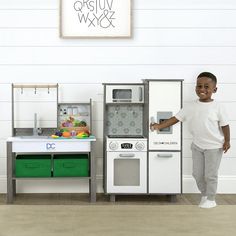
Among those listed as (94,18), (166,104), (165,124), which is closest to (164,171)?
(165,124)

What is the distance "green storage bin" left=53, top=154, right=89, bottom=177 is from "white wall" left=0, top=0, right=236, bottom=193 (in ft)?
1.42

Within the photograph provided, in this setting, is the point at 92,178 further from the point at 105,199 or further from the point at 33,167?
the point at 33,167

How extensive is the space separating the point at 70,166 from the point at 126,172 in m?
0.52

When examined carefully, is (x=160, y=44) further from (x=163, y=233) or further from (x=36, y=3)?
(x=163, y=233)

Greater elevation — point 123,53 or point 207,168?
point 123,53

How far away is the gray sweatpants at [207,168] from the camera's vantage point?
427cm

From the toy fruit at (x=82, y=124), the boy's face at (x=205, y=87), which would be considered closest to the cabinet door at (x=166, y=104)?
the boy's face at (x=205, y=87)

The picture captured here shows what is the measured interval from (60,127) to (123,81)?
77cm

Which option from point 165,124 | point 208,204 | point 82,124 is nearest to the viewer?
point 208,204

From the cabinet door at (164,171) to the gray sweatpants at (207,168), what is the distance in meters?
0.47

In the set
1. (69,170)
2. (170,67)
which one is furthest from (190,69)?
(69,170)

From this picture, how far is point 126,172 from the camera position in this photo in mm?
4863

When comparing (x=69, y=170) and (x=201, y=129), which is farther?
(x=69, y=170)

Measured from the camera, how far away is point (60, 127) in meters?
5.12
